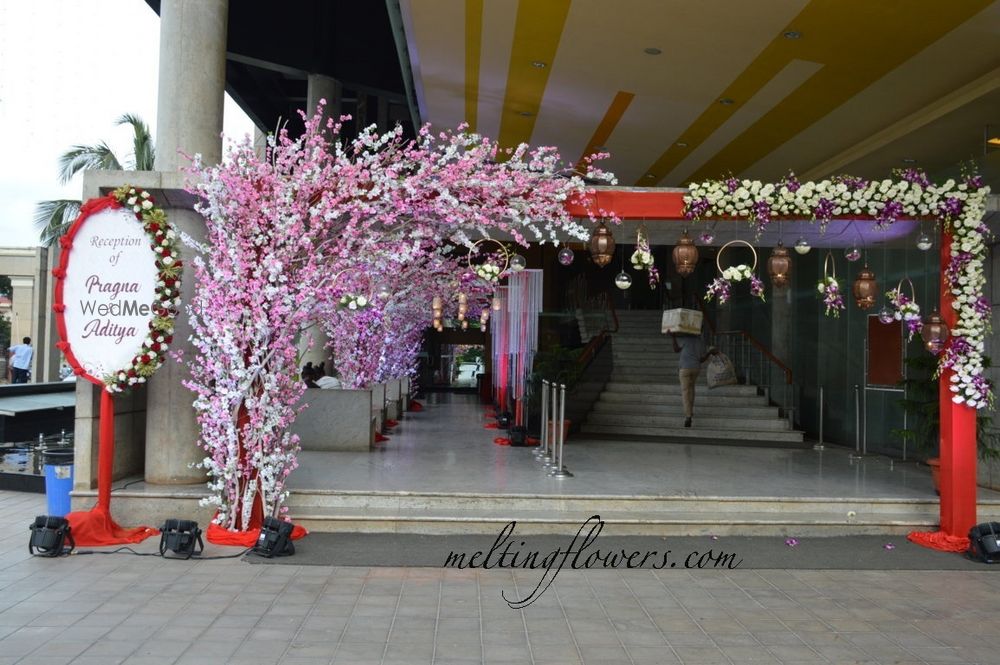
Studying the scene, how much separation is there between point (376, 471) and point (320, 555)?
90.5 inches

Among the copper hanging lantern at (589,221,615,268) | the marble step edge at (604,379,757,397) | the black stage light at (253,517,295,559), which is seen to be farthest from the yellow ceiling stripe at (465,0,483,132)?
the marble step edge at (604,379,757,397)

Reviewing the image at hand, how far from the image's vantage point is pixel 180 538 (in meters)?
5.96

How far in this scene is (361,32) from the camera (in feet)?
49.5

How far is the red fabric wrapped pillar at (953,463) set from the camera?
22.3ft

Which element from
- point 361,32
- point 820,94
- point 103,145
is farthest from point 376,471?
point 103,145

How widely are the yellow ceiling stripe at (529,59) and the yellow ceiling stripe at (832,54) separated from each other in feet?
6.66

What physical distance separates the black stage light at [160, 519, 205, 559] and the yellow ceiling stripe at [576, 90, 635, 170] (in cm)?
537

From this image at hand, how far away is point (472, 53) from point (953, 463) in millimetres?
6062

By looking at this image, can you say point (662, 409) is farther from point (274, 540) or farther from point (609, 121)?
point (274, 540)

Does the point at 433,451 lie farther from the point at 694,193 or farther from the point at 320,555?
the point at 694,193

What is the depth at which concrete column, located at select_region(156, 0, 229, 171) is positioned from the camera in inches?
287

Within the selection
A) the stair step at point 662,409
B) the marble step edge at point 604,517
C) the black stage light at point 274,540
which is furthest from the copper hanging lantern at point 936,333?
the stair step at point 662,409

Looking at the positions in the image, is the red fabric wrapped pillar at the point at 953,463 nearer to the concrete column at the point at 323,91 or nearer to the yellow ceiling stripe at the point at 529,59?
the yellow ceiling stripe at the point at 529,59

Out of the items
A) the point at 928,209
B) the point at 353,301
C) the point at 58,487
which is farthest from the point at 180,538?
the point at 928,209
